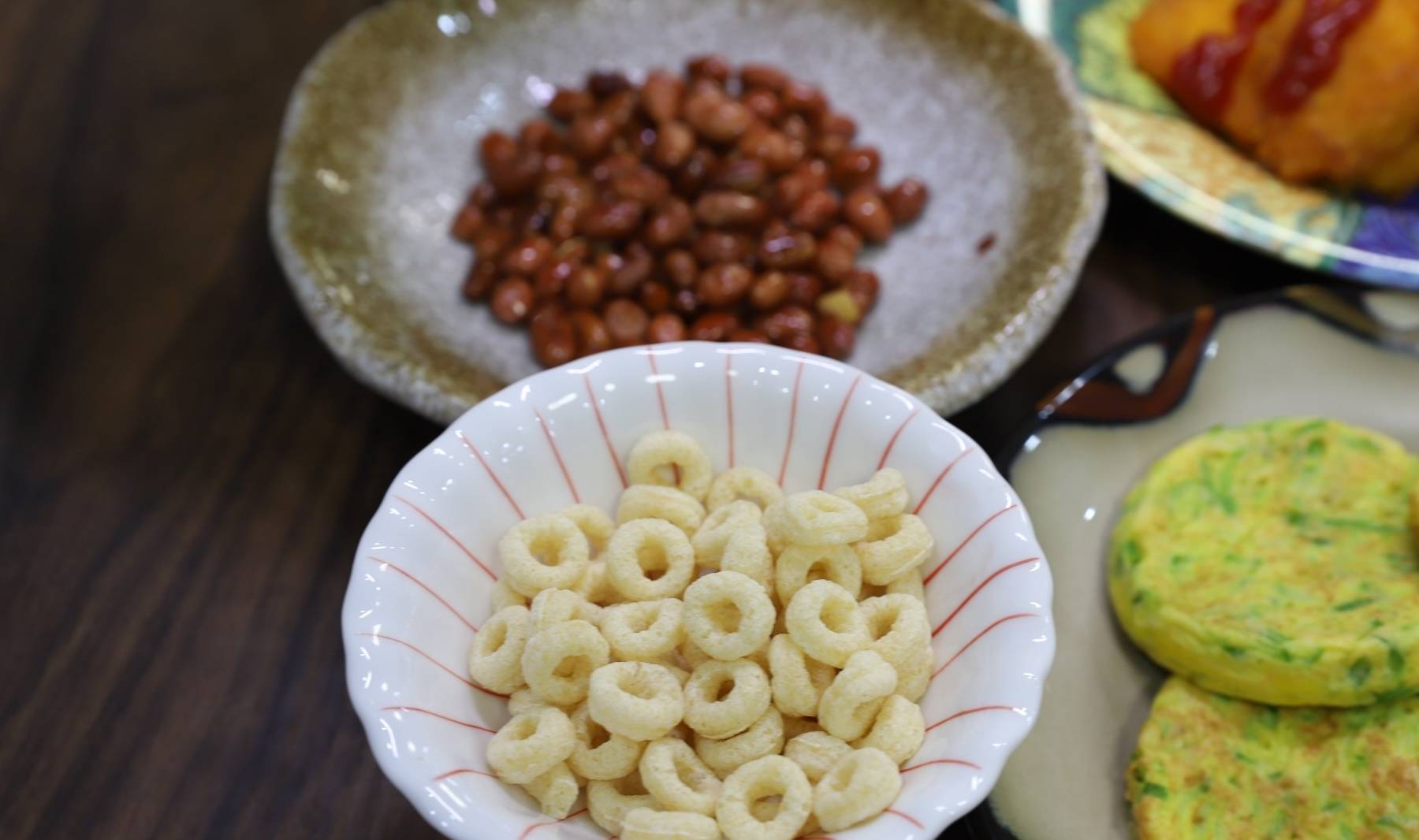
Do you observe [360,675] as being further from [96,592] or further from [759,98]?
[759,98]

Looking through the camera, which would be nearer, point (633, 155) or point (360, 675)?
point (360, 675)

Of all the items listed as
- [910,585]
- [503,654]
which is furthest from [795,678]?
[503,654]

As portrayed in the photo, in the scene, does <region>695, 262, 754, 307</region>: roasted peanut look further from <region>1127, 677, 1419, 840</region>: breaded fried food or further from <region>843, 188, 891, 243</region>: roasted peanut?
<region>1127, 677, 1419, 840</region>: breaded fried food

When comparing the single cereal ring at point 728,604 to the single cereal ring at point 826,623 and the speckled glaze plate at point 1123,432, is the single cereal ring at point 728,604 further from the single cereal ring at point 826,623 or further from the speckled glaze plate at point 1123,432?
the speckled glaze plate at point 1123,432

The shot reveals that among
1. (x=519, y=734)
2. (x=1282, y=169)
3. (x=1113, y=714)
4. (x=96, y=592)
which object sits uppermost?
(x=1282, y=169)

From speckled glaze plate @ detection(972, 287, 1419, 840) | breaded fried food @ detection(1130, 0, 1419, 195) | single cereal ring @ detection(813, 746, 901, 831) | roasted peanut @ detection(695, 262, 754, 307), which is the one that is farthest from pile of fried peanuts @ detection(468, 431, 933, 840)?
breaded fried food @ detection(1130, 0, 1419, 195)

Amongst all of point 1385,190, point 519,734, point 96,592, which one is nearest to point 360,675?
point 519,734

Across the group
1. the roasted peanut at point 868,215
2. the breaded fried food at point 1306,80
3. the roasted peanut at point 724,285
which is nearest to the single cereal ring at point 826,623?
the roasted peanut at point 724,285
